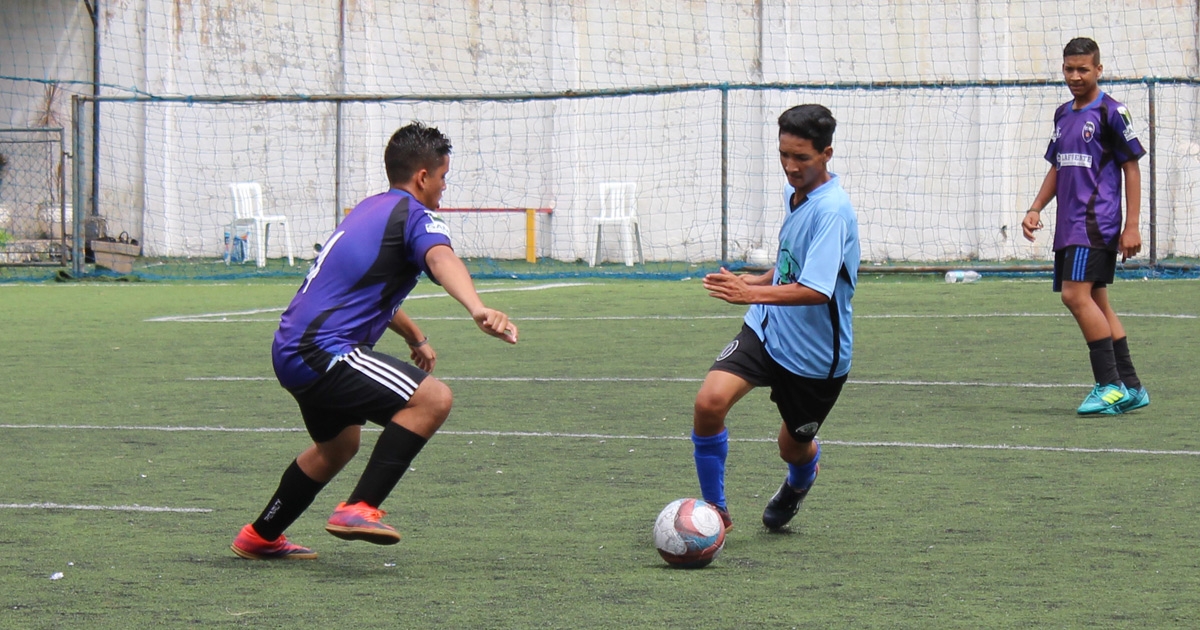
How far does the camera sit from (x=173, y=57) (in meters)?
23.3

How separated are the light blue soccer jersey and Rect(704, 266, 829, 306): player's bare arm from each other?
152 millimetres

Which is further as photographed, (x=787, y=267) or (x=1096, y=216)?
(x=1096, y=216)

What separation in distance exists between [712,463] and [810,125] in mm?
1084

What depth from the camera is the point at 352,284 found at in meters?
4.53

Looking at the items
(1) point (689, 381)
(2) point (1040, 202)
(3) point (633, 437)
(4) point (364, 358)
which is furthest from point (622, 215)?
(4) point (364, 358)

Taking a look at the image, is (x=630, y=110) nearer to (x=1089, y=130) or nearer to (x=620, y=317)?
(x=620, y=317)

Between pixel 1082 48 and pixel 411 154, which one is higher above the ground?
pixel 1082 48

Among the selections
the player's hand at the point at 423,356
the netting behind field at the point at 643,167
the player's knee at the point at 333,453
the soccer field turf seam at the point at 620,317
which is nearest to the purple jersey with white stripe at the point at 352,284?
the player's knee at the point at 333,453

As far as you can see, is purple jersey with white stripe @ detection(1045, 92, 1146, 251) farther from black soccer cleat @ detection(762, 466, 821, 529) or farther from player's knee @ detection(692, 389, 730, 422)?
player's knee @ detection(692, 389, 730, 422)

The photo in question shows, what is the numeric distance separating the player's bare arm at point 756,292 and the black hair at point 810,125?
0.46 metres

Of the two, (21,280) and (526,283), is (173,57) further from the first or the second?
(526,283)

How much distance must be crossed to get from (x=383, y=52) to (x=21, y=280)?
6884mm

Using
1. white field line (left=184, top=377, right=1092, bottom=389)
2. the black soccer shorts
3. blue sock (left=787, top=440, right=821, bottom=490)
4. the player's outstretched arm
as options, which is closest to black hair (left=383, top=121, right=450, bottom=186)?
the player's outstretched arm

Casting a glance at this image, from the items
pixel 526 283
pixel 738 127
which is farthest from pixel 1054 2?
pixel 526 283
